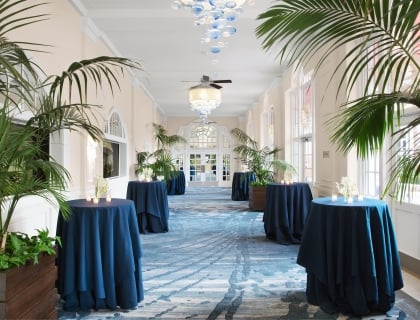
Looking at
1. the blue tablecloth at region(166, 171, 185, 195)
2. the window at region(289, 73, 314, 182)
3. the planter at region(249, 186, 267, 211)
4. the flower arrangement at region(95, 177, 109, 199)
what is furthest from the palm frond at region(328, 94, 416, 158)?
the blue tablecloth at region(166, 171, 185, 195)

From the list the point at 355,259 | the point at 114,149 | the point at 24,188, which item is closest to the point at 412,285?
the point at 355,259

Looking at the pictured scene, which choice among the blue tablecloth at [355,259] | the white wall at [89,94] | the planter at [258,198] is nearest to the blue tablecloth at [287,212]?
the blue tablecloth at [355,259]

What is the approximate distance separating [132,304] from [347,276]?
66.1 inches

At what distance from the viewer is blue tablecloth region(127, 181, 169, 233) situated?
6594 millimetres

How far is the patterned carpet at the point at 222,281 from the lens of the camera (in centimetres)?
301

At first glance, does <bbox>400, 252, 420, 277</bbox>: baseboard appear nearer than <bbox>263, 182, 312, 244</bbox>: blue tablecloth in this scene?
Yes

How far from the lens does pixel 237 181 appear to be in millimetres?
12273

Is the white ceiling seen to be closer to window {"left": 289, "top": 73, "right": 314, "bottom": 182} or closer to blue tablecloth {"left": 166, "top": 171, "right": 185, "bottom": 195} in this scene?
window {"left": 289, "top": 73, "right": 314, "bottom": 182}

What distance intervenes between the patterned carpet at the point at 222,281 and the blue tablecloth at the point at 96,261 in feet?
0.36

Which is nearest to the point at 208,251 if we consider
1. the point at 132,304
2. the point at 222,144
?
the point at 132,304

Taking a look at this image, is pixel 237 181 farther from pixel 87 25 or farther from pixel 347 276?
pixel 347 276

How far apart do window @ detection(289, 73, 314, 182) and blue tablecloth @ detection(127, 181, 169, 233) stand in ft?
10.1

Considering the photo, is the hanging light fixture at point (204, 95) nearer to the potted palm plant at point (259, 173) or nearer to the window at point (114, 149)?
the window at point (114, 149)

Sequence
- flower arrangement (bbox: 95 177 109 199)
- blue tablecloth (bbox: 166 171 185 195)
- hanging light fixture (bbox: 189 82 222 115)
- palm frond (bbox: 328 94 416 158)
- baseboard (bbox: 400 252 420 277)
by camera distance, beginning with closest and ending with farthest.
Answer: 1. palm frond (bbox: 328 94 416 158)
2. flower arrangement (bbox: 95 177 109 199)
3. baseboard (bbox: 400 252 420 277)
4. hanging light fixture (bbox: 189 82 222 115)
5. blue tablecloth (bbox: 166 171 185 195)
